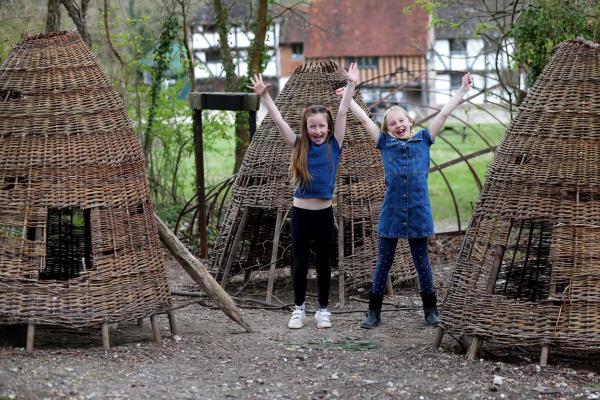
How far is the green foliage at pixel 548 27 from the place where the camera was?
10188 mm

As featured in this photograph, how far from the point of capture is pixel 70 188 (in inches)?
277

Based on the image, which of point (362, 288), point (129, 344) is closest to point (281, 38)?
point (362, 288)

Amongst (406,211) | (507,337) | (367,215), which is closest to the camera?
(507,337)

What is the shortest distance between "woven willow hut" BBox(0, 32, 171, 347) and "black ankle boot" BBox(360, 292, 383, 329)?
1698 mm

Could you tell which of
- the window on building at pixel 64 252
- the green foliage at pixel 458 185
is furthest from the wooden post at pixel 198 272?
the green foliage at pixel 458 185

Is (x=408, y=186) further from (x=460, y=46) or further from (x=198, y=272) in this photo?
(x=460, y=46)

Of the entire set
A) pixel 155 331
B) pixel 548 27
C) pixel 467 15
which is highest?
pixel 467 15

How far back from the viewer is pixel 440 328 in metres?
7.10

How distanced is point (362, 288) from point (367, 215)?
85 centimetres

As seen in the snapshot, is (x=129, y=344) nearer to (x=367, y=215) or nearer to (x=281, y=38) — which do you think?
(x=367, y=215)

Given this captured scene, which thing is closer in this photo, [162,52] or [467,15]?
[162,52]

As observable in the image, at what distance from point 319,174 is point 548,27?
13.7ft

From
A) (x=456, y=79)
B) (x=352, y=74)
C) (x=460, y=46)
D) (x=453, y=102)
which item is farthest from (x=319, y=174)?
(x=456, y=79)

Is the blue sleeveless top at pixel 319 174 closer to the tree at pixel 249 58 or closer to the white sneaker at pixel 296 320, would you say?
the white sneaker at pixel 296 320
